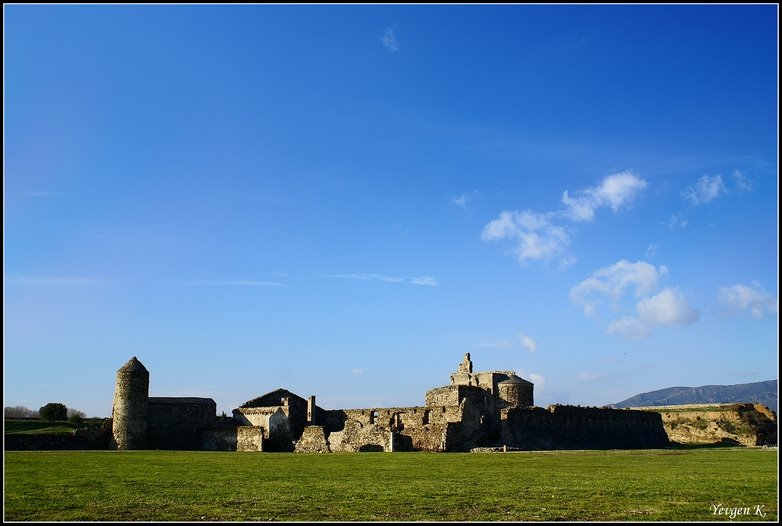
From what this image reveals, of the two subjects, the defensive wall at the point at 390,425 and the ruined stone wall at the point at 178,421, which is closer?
the defensive wall at the point at 390,425

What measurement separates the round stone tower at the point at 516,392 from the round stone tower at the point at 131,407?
3176cm

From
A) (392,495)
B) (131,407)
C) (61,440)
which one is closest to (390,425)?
(131,407)

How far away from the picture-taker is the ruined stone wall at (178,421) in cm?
5612

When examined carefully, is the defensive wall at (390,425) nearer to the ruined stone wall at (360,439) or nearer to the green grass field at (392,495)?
the ruined stone wall at (360,439)

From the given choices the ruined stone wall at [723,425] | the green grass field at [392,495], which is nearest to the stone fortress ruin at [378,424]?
the ruined stone wall at [723,425]

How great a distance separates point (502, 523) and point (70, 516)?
7203 mm

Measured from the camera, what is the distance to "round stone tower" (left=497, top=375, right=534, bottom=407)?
64.6 meters

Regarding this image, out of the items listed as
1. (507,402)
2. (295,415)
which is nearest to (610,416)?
(507,402)

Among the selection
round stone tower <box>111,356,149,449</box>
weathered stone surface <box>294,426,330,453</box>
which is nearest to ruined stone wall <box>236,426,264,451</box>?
weathered stone surface <box>294,426,330,453</box>

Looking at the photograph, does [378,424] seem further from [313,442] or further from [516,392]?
[516,392]

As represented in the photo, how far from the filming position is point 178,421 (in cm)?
5753

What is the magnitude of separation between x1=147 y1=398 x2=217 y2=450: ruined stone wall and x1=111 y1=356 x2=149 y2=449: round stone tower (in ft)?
7.25

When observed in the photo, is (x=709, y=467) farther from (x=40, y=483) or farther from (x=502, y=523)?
(x=40, y=483)

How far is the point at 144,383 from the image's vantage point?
180 ft
